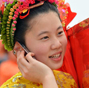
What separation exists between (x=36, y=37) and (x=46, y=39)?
0.07m

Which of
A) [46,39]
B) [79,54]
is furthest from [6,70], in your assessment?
[46,39]

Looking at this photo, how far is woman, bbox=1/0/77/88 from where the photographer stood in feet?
2.99

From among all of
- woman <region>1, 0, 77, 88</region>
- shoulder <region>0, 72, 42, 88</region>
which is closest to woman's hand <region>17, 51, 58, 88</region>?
woman <region>1, 0, 77, 88</region>

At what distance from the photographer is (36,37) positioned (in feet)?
3.07

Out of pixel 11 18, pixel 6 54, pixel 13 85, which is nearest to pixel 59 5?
pixel 11 18

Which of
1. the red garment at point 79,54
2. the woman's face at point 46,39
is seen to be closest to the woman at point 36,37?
the woman's face at point 46,39

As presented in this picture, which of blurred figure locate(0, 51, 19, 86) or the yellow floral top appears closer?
the yellow floral top

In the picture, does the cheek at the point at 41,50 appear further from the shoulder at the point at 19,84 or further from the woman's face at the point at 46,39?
the shoulder at the point at 19,84

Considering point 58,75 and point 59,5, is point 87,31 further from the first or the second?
point 58,75

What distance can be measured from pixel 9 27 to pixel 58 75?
624mm

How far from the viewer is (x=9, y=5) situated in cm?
99

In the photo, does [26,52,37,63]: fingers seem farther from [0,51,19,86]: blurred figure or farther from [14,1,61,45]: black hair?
[0,51,19,86]: blurred figure

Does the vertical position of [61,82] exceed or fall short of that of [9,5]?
it falls short

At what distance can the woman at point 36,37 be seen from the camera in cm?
91
